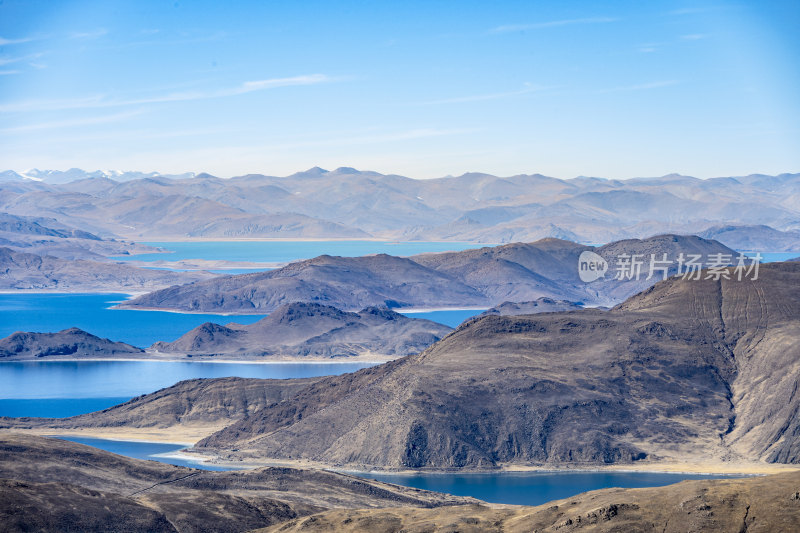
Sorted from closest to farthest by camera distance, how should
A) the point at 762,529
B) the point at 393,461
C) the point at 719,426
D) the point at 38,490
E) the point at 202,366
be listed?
the point at 762,529 < the point at 38,490 < the point at 393,461 < the point at 719,426 < the point at 202,366

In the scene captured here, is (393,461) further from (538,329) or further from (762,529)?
(762,529)

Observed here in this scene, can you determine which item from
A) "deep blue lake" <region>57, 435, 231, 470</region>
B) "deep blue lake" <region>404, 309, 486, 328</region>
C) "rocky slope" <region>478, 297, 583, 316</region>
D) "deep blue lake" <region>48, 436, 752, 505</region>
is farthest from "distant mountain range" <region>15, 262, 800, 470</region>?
"deep blue lake" <region>404, 309, 486, 328</region>

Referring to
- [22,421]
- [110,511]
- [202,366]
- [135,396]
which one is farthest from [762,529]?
[202,366]

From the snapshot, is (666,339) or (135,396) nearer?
(666,339)

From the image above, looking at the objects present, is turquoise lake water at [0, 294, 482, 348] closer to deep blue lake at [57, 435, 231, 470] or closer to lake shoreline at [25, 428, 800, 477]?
deep blue lake at [57, 435, 231, 470]

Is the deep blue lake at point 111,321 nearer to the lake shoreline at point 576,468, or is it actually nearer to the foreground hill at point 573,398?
the foreground hill at point 573,398

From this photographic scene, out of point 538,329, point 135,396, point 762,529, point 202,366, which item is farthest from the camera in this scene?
point 202,366
